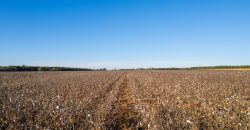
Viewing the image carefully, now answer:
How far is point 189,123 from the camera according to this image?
6.95 m

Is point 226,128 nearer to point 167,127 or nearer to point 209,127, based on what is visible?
point 209,127

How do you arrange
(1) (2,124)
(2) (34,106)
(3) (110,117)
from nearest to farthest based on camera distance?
(1) (2,124), (3) (110,117), (2) (34,106)

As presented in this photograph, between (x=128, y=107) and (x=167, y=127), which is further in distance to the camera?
(x=128, y=107)

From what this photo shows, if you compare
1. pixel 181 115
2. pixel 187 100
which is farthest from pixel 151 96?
pixel 181 115

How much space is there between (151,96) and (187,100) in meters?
1.88

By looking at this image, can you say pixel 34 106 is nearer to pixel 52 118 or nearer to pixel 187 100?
pixel 52 118

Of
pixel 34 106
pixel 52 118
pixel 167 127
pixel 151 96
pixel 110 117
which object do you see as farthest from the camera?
pixel 151 96

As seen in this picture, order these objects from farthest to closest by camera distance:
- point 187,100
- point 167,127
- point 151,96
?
point 151,96
point 187,100
point 167,127

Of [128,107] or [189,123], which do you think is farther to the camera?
[128,107]

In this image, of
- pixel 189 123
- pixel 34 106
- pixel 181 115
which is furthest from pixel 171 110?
pixel 34 106

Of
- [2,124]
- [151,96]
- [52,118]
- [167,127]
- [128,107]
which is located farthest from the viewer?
[151,96]

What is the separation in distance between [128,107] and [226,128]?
4.75 meters

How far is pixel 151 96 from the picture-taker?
1277cm

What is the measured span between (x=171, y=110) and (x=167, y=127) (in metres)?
2.29
